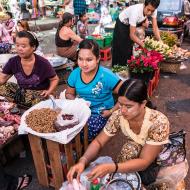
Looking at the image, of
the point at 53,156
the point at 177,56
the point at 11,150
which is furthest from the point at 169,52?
the point at 53,156

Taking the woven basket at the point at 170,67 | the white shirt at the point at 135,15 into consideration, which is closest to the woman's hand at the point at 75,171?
the white shirt at the point at 135,15

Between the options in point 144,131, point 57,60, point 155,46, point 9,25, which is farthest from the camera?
point 9,25

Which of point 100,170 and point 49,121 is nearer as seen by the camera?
point 100,170

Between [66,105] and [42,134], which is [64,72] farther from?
A: [42,134]

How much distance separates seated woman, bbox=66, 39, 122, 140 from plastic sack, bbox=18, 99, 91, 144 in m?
0.23

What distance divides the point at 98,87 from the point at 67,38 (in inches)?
113

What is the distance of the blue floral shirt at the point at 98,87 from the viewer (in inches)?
107

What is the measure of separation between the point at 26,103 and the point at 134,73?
1.91 m

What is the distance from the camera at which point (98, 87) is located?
2732mm

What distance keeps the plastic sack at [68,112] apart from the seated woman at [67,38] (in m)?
2.88

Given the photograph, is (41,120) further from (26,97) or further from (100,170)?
(26,97)

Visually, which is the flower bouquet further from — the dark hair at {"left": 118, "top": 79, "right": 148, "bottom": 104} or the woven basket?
the dark hair at {"left": 118, "top": 79, "right": 148, "bottom": 104}

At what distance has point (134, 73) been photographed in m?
4.34

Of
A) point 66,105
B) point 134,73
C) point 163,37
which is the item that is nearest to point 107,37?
point 163,37
